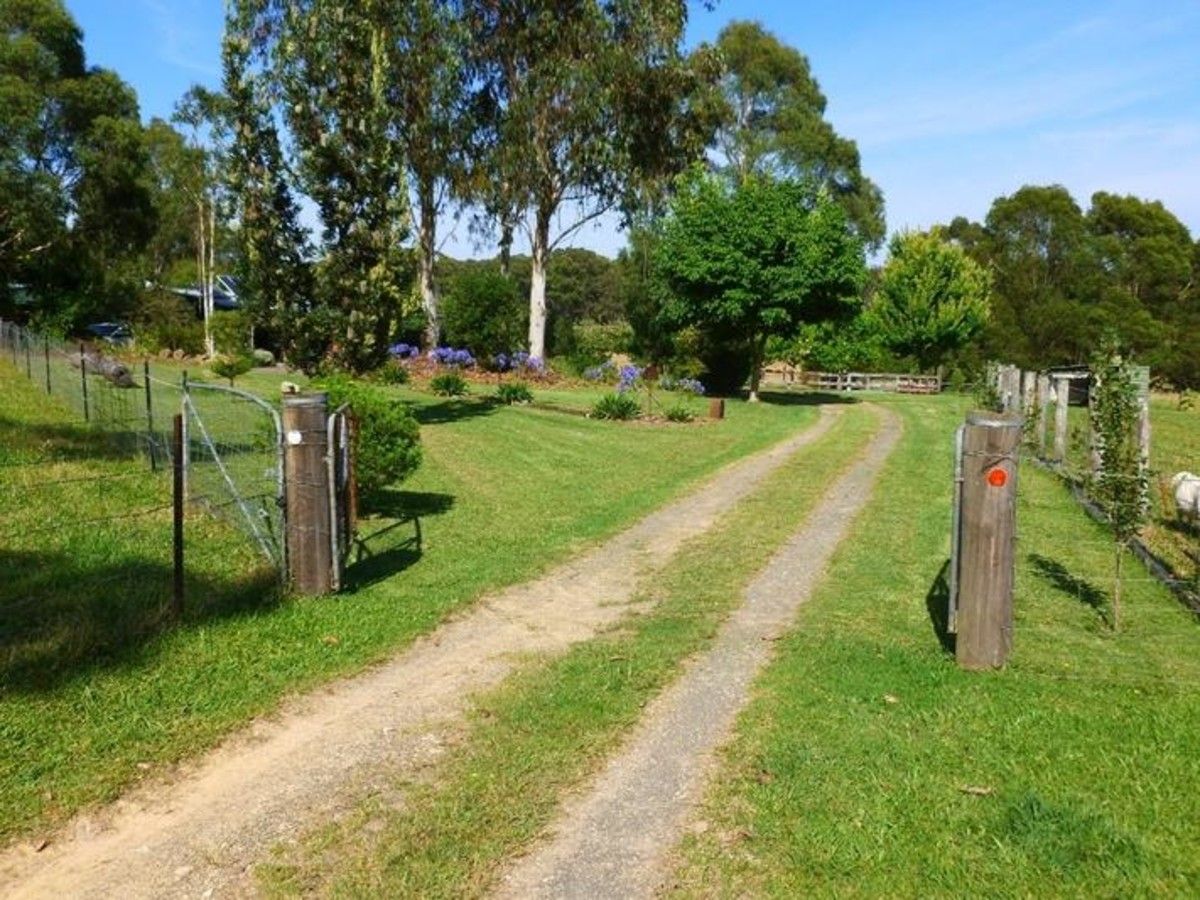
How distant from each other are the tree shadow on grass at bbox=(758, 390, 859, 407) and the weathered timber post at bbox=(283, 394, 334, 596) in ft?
81.9

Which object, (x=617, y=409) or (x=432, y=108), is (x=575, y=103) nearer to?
(x=432, y=108)

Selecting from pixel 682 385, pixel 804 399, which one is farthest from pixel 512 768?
pixel 804 399

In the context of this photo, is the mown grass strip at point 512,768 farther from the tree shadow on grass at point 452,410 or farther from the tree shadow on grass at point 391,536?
the tree shadow on grass at point 452,410

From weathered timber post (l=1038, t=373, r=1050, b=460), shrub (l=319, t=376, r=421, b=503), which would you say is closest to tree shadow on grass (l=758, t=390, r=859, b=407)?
weathered timber post (l=1038, t=373, r=1050, b=460)

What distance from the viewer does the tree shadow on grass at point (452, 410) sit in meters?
21.6

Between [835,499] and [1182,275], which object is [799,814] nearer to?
[835,499]

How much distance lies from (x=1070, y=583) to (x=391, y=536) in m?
6.67

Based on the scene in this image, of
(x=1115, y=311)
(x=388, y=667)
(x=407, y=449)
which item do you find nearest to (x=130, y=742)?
(x=388, y=667)

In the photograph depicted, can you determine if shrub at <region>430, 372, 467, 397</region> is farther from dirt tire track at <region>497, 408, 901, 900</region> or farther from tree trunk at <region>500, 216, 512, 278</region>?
dirt tire track at <region>497, 408, 901, 900</region>

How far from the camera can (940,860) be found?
12.3 ft

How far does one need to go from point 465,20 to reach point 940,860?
107ft

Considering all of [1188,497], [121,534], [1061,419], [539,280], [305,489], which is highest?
[539,280]

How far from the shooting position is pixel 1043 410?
17125 millimetres

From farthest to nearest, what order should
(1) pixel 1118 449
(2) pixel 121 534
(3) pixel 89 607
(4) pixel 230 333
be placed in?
(4) pixel 230 333, (2) pixel 121 534, (1) pixel 1118 449, (3) pixel 89 607
